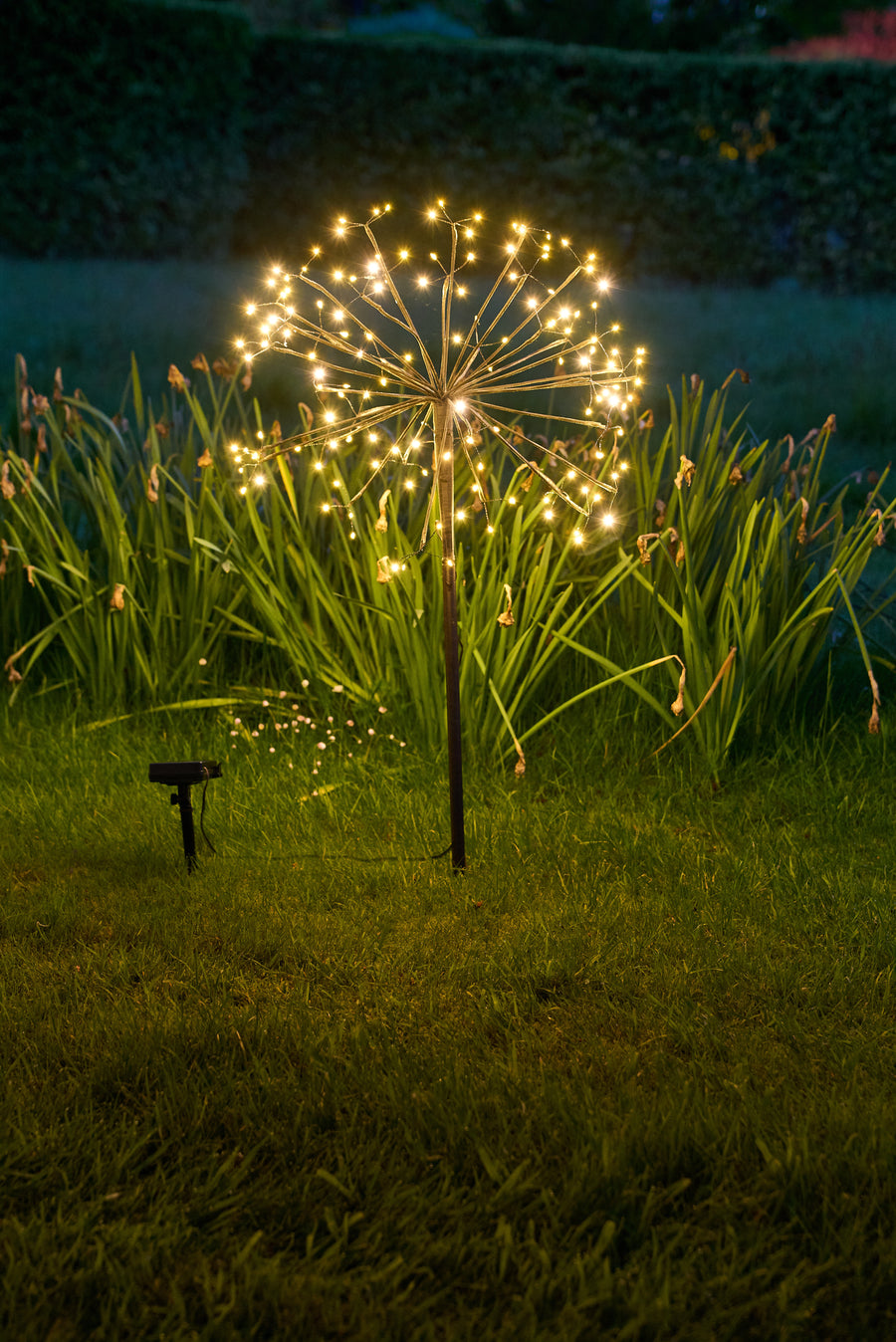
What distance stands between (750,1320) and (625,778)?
76.2 inches

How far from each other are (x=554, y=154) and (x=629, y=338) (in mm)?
4657

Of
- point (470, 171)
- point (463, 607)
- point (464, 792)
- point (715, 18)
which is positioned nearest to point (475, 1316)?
point (464, 792)

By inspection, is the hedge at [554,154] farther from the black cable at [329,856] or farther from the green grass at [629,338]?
the black cable at [329,856]

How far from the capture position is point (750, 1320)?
5.63ft

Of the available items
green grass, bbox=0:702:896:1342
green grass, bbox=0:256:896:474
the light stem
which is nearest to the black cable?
green grass, bbox=0:702:896:1342

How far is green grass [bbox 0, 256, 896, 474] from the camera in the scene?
833cm

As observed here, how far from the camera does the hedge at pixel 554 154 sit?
12.6 meters

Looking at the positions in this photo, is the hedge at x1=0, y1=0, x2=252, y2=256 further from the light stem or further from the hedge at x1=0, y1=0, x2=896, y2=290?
the light stem

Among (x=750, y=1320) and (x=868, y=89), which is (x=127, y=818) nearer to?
(x=750, y=1320)

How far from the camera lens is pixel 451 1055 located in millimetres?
2275

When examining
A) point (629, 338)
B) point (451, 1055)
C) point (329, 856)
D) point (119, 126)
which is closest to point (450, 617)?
point (329, 856)

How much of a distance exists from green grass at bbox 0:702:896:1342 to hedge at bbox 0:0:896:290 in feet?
34.8

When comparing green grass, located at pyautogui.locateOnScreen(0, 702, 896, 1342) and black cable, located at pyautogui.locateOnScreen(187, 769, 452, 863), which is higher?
black cable, located at pyautogui.locateOnScreen(187, 769, 452, 863)

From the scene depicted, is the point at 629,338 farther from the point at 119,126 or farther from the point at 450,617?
the point at 450,617
